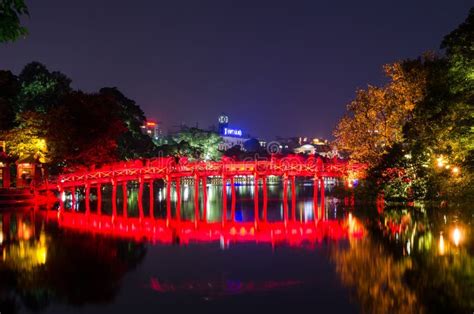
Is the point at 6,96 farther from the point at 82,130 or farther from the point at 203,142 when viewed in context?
the point at 203,142

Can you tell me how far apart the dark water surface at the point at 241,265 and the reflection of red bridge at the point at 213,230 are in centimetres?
6

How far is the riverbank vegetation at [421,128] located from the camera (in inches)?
971

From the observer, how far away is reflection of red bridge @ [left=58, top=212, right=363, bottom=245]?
2333 cm

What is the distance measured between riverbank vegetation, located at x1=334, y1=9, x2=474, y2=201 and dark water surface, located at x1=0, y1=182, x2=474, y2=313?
11.7 ft

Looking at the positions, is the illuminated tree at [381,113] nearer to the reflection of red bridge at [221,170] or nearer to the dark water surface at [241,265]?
the reflection of red bridge at [221,170]

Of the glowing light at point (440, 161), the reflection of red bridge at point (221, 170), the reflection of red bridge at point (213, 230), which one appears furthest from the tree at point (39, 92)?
the glowing light at point (440, 161)

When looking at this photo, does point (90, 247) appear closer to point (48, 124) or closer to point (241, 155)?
point (48, 124)

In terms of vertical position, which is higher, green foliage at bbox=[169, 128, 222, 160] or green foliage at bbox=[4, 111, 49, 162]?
green foliage at bbox=[169, 128, 222, 160]

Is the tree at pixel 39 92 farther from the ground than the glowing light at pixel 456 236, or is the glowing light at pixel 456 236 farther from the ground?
the tree at pixel 39 92

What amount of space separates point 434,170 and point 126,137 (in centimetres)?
4066

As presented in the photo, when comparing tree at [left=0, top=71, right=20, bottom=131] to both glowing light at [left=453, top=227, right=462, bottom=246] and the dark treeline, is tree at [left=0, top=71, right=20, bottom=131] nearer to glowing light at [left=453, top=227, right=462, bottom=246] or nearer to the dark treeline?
the dark treeline

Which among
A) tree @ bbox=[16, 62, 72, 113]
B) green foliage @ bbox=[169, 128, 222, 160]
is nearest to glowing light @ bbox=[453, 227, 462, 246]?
tree @ bbox=[16, 62, 72, 113]

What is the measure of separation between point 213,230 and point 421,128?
15.5m

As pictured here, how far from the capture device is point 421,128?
106 feet
